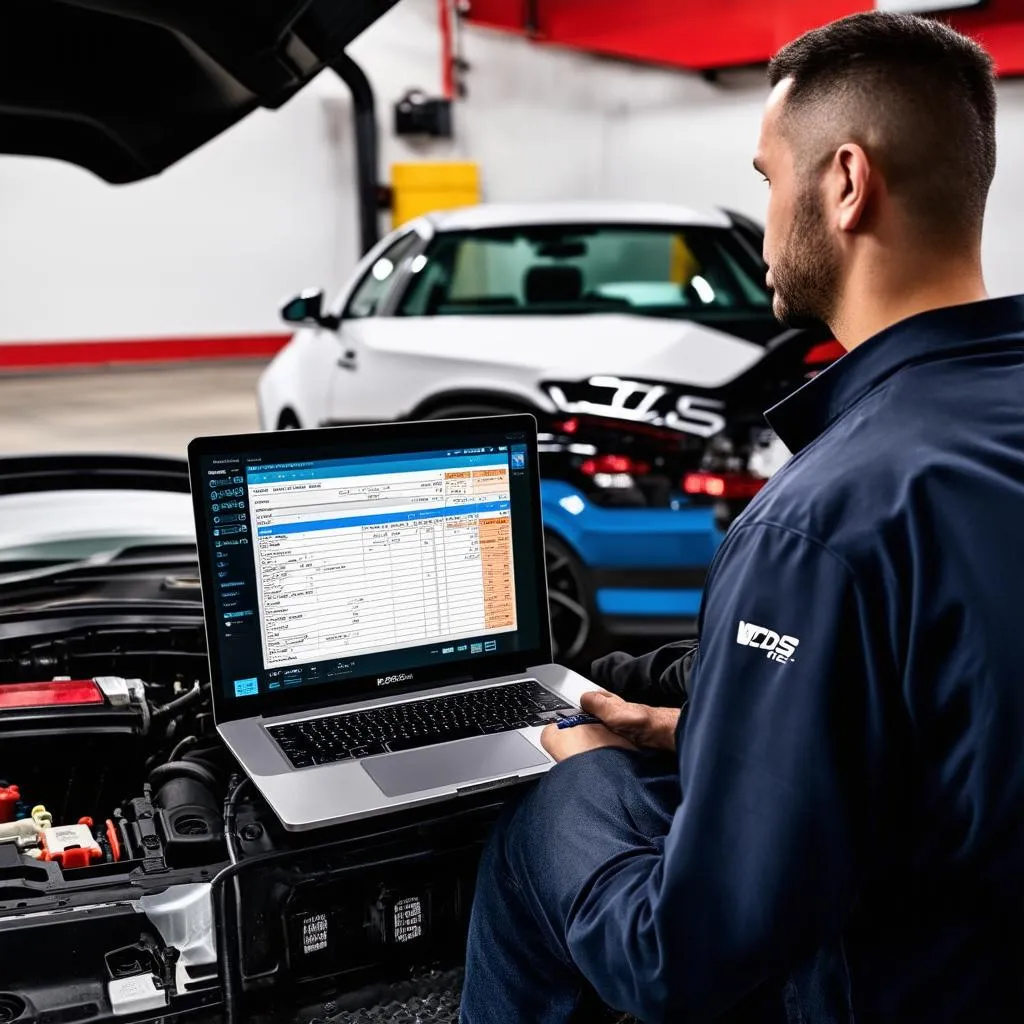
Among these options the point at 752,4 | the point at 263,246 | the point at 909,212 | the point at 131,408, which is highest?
the point at 752,4

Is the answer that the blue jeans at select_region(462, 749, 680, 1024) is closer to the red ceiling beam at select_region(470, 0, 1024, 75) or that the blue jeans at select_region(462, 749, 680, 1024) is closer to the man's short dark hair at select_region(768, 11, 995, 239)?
the man's short dark hair at select_region(768, 11, 995, 239)

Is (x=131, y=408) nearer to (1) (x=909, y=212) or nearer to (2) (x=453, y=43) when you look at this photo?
(2) (x=453, y=43)

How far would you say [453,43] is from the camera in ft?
37.6

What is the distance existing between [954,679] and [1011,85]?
21.6 ft

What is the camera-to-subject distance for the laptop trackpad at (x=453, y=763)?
1.31m

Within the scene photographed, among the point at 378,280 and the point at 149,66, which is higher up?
the point at 149,66

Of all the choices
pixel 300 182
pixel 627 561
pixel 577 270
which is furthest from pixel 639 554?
pixel 300 182

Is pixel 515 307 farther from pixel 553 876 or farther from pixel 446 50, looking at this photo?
pixel 446 50

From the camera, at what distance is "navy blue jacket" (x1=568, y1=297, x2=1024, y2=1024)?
91cm

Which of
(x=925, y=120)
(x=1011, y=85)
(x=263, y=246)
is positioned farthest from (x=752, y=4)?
(x=925, y=120)

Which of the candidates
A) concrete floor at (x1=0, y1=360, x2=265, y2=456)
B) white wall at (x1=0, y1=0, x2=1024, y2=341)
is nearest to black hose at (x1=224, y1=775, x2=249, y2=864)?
concrete floor at (x1=0, y1=360, x2=265, y2=456)

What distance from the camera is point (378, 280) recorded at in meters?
4.58

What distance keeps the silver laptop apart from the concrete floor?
5303 mm

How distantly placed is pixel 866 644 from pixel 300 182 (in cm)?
1121
